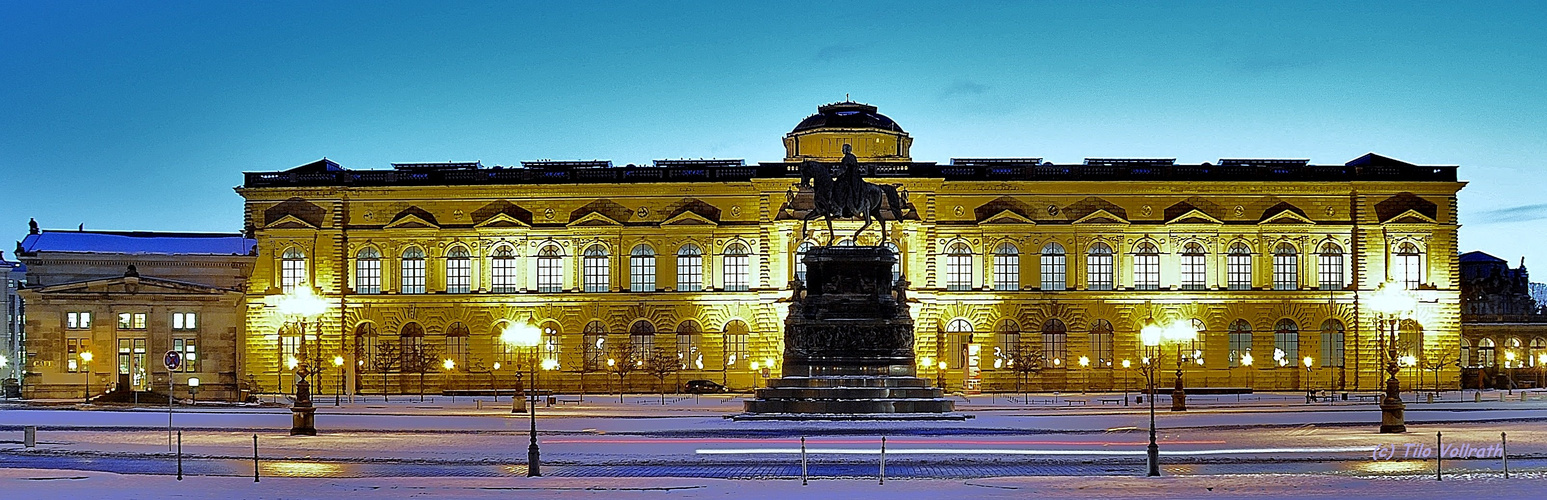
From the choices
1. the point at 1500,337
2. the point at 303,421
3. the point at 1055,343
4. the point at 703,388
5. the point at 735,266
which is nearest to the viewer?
the point at 303,421

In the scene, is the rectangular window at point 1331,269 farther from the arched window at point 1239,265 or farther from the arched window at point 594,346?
the arched window at point 594,346

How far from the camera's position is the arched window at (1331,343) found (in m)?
83.0

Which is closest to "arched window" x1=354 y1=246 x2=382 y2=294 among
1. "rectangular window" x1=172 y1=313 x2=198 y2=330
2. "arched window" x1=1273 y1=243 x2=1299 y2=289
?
"rectangular window" x1=172 y1=313 x2=198 y2=330

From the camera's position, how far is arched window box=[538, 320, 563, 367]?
82.7 m

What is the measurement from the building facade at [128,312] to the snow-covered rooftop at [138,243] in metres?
0.07

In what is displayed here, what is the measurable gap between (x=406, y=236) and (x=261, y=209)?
21.0 feet

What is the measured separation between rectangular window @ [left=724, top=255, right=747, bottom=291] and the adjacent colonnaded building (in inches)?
3.1

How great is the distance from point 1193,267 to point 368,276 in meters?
34.8

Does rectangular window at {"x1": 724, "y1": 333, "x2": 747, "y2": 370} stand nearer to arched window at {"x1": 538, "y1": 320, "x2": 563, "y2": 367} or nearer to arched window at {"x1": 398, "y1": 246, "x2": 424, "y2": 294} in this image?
arched window at {"x1": 538, "y1": 320, "x2": 563, "y2": 367}

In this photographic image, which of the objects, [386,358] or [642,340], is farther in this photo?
[642,340]

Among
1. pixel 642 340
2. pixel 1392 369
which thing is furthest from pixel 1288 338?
pixel 1392 369

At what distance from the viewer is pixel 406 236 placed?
83312 mm

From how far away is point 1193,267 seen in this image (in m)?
83.0

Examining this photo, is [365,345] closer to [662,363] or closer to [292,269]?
[292,269]
